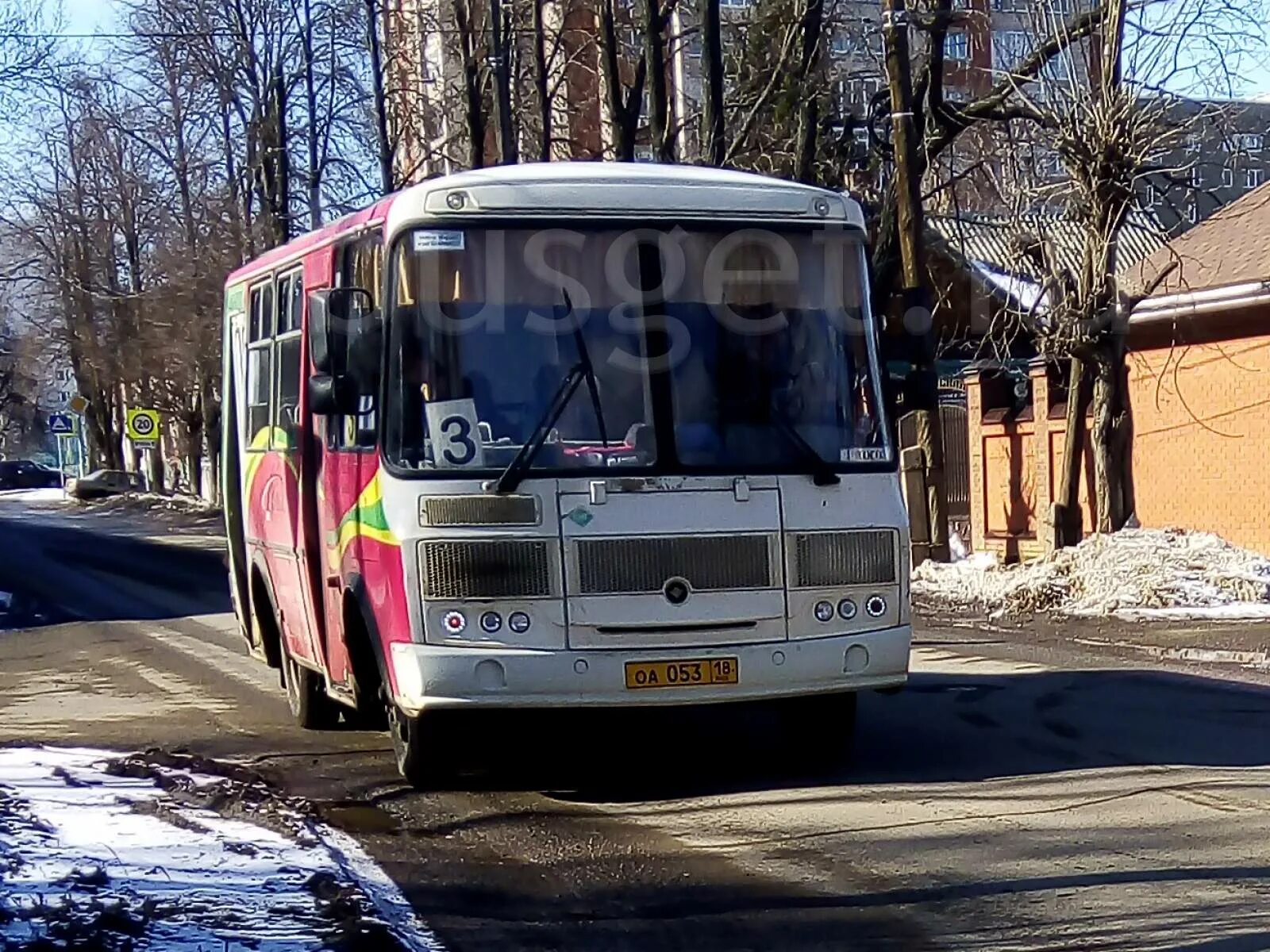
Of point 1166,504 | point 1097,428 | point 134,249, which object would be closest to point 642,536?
point 1097,428

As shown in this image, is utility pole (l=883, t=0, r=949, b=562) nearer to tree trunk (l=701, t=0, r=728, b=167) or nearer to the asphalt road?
tree trunk (l=701, t=0, r=728, b=167)

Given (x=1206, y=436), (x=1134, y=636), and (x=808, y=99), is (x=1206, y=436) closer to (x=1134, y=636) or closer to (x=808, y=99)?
(x=1134, y=636)

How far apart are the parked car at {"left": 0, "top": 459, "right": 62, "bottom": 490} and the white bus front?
85142mm

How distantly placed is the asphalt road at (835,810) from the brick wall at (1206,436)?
6.70 metres

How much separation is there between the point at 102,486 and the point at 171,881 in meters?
60.5

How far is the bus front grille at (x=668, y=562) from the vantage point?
8.94 meters

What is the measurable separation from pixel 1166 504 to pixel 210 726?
45.5 ft

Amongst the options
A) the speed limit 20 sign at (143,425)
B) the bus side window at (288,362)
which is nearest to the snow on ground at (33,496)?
the speed limit 20 sign at (143,425)

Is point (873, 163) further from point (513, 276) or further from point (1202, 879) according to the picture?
point (1202, 879)

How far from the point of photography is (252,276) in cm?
1307

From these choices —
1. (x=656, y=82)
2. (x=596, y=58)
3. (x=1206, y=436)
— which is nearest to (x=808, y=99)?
(x=656, y=82)

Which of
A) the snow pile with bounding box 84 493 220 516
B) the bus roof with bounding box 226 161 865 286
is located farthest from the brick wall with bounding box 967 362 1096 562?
the snow pile with bounding box 84 493 220 516

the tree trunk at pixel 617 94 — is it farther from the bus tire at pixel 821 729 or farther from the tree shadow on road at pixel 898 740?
the bus tire at pixel 821 729

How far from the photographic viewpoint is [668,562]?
8984 millimetres
